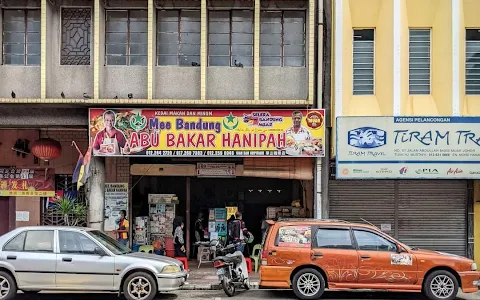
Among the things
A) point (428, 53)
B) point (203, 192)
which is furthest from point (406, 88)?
point (203, 192)

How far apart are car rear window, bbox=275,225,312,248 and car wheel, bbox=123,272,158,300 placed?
9.31ft

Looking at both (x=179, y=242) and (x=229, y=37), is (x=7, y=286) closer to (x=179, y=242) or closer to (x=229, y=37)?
(x=179, y=242)

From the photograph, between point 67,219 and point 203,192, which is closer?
point 67,219

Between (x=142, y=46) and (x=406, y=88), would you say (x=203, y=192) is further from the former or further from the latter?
(x=406, y=88)

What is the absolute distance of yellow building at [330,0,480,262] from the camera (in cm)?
1622

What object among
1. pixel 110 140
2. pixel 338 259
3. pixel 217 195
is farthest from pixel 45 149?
pixel 338 259

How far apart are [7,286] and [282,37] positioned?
960 centimetres

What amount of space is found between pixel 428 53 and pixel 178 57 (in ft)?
23.0

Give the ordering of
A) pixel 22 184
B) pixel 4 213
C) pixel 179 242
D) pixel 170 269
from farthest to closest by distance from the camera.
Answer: pixel 4 213 → pixel 22 184 → pixel 179 242 → pixel 170 269

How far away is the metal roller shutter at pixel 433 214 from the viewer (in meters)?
17.1

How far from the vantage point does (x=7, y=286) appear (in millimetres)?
12070

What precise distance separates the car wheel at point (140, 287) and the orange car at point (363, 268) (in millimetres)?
2396

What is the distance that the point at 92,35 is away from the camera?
646 inches

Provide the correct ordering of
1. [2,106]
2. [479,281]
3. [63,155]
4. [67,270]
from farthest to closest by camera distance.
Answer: [63,155], [2,106], [479,281], [67,270]
